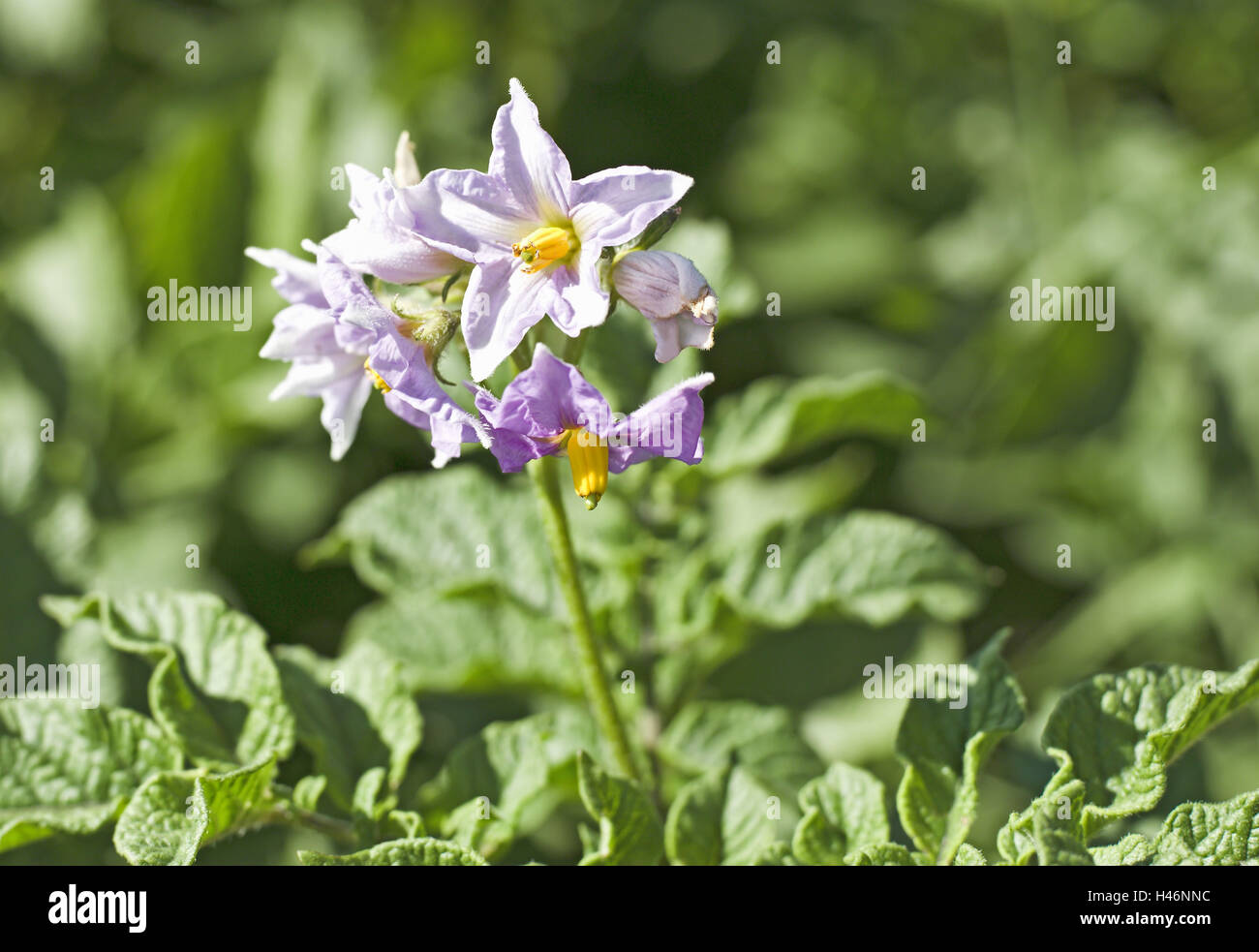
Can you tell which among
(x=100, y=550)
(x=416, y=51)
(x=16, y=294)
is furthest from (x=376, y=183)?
(x=416, y=51)

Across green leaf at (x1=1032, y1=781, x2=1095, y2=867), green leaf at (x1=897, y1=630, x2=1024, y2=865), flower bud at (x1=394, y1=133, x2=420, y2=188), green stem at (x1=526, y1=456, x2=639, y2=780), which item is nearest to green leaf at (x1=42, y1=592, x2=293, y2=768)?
green stem at (x1=526, y1=456, x2=639, y2=780)

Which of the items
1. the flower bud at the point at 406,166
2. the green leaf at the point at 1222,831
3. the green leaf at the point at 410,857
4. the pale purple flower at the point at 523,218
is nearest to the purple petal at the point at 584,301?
the pale purple flower at the point at 523,218

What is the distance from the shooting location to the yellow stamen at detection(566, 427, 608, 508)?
1564mm

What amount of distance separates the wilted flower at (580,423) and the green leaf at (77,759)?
0.78 metres

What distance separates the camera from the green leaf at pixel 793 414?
2.15 m

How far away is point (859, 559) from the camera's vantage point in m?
2.18

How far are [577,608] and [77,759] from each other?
0.81 metres

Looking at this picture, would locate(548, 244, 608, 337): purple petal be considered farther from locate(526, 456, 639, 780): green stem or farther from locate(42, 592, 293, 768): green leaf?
locate(42, 592, 293, 768): green leaf

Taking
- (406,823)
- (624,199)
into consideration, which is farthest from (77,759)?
(624,199)

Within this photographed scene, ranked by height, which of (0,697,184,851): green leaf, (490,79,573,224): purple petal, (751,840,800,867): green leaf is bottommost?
(751,840,800,867): green leaf

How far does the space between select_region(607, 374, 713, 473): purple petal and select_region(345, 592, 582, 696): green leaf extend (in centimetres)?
70

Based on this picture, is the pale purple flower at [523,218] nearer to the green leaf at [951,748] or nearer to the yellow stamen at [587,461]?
the yellow stamen at [587,461]

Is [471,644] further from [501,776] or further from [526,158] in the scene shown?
[526,158]
